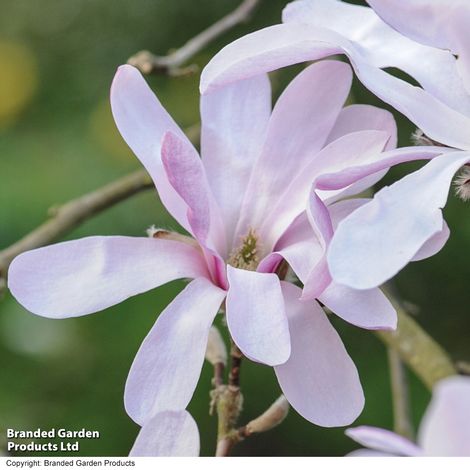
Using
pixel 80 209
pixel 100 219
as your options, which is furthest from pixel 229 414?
pixel 100 219

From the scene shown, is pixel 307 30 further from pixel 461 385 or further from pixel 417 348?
pixel 417 348

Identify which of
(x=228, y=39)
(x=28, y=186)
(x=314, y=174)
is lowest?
(x=314, y=174)

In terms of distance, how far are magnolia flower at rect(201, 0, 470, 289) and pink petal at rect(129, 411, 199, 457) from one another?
9 centimetres

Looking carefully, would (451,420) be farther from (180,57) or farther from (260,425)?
(180,57)

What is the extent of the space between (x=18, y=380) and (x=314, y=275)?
624 mm

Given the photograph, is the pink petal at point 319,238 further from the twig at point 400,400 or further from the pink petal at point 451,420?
the twig at point 400,400

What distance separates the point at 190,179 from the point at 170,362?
69 mm

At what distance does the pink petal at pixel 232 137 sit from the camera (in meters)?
0.39

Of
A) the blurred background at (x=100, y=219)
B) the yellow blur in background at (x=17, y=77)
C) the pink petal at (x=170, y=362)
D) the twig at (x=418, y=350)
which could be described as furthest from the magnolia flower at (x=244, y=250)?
the yellow blur in background at (x=17, y=77)

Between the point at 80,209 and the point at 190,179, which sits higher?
the point at 80,209

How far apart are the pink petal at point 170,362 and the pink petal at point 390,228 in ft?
0.29

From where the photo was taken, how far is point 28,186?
987 mm

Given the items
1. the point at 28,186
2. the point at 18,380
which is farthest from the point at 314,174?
the point at 28,186

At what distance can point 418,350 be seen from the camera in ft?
1.75
